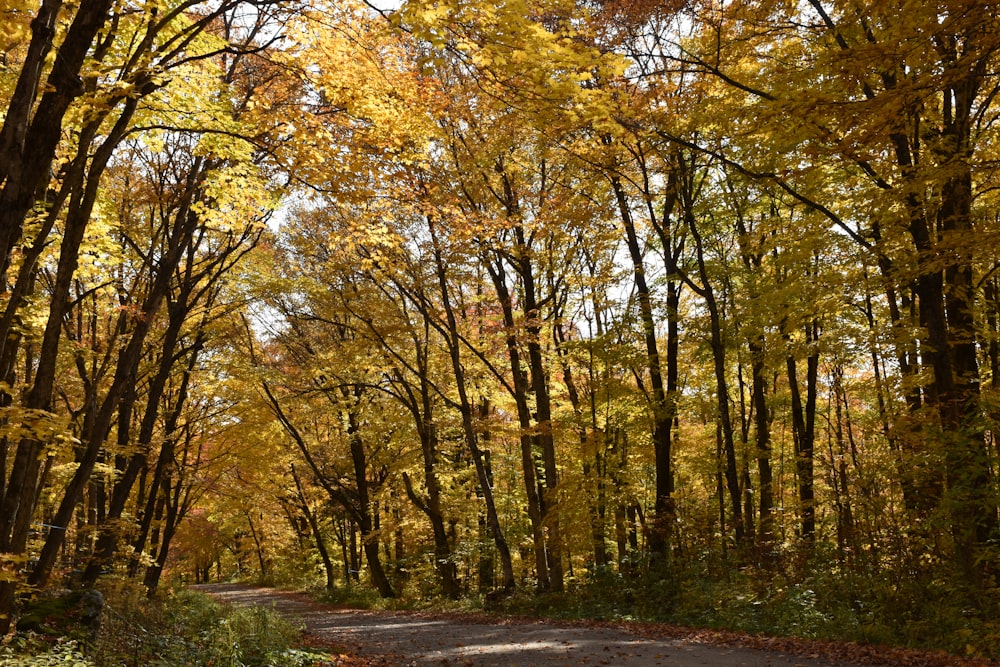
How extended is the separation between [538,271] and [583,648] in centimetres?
1011

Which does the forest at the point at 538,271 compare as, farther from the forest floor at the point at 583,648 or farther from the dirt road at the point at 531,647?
the dirt road at the point at 531,647

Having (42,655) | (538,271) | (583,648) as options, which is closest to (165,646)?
(42,655)

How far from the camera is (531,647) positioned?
29.9ft

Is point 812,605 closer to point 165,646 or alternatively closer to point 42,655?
point 165,646

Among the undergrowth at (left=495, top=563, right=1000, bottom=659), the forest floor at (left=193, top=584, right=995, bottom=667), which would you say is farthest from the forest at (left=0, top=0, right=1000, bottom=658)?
the forest floor at (left=193, top=584, right=995, bottom=667)

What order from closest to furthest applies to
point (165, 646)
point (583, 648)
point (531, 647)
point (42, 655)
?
point (42, 655) < point (165, 646) < point (583, 648) < point (531, 647)

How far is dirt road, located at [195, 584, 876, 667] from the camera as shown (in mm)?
7590

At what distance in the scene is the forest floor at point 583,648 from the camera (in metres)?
7.23

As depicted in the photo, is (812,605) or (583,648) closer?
(583,648)

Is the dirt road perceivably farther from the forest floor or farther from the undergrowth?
the undergrowth

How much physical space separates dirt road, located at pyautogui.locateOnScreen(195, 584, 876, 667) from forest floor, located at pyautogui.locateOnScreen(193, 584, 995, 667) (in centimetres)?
1

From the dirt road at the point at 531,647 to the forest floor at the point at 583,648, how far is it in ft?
0.04

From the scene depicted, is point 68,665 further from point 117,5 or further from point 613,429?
point 613,429

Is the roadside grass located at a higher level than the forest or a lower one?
lower
